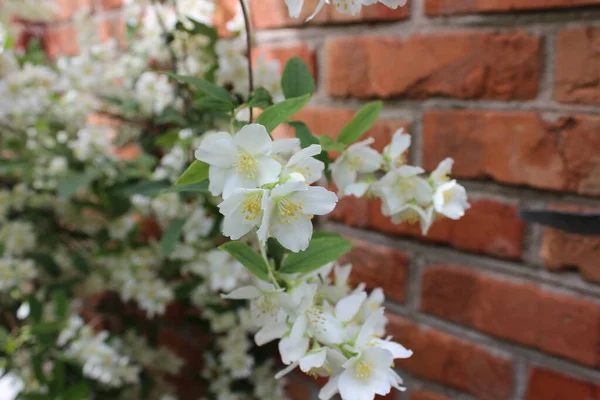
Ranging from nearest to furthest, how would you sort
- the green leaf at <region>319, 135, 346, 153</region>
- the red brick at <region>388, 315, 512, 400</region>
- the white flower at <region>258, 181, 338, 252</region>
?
the white flower at <region>258, 181, 338, 252</region>
the green leaf at <region>319, 135, 346, 153</region>
the red brick at <region>388, 315, 512, 400</region>

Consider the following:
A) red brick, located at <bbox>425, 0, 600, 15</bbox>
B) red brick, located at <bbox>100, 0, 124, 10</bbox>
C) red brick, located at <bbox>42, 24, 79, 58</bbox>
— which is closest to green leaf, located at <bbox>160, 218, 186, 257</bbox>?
red brick, located at <bbox>425, 0, 600, 15</bbox>

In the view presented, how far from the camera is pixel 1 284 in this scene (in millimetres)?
822

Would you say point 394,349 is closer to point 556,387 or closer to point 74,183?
point 556,387

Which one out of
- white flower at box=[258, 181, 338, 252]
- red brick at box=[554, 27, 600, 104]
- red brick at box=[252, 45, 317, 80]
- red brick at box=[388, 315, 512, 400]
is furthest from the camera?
red brick at box=[252, 45, 317, 80]

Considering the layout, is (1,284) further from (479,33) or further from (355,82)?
(479,33)

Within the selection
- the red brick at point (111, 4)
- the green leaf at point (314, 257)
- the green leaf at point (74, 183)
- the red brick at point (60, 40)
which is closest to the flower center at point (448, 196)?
the green leaf at point (314, 257)

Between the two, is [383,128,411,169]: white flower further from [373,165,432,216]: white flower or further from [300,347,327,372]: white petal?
[300,347,327,372]: white petal

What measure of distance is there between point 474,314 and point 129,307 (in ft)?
2.61

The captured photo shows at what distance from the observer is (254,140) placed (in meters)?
0.35

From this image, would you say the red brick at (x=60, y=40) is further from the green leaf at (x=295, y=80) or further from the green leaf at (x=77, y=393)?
the green leaf at (x=295, y=80)

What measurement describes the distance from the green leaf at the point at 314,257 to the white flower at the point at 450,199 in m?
0.09

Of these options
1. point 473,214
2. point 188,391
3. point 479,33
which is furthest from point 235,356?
point 479,33

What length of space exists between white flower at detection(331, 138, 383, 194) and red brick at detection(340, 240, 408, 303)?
0.31 metres

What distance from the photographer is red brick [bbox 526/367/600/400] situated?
0.61 metres
